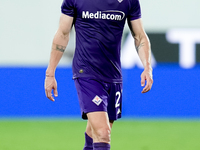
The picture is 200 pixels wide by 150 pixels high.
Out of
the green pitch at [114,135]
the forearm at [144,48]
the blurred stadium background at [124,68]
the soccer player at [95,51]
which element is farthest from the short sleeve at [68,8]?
the blurred stadium background at [124,68]

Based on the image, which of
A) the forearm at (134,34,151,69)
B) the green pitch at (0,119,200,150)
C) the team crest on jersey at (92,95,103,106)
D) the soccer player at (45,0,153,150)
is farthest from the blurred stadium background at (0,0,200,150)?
the team crest on jersey at (92,95,103,106)

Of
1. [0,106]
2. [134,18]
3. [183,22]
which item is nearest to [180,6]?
[183,22]

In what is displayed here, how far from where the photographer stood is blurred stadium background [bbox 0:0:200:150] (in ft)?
38.3

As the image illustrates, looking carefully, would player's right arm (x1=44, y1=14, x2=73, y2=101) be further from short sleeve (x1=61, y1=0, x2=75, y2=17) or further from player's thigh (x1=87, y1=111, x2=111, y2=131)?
player's thigh (x1=87, y1=111, x2=111, y2=131)

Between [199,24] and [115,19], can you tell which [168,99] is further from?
[115,19]

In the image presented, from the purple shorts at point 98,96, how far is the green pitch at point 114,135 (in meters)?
2.88

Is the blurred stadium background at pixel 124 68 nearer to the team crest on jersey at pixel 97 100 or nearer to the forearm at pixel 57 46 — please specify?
the forearm at pixel 57 46

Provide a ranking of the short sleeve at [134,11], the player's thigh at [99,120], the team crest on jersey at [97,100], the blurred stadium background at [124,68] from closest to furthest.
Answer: the player's thigh at [99,120] → the team crest on jersey at [97,100] → the short sleeve at [134,11] → the blurred stadium background at [124,68]

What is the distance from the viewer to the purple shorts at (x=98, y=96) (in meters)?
4.85

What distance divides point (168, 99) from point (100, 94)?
7.13 metres

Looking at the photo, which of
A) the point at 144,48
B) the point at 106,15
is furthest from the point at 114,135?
the point at 106,15

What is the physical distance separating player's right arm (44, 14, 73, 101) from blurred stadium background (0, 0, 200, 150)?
20.6ft

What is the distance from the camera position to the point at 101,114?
189 inches

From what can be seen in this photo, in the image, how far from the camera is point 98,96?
16.0 feet
